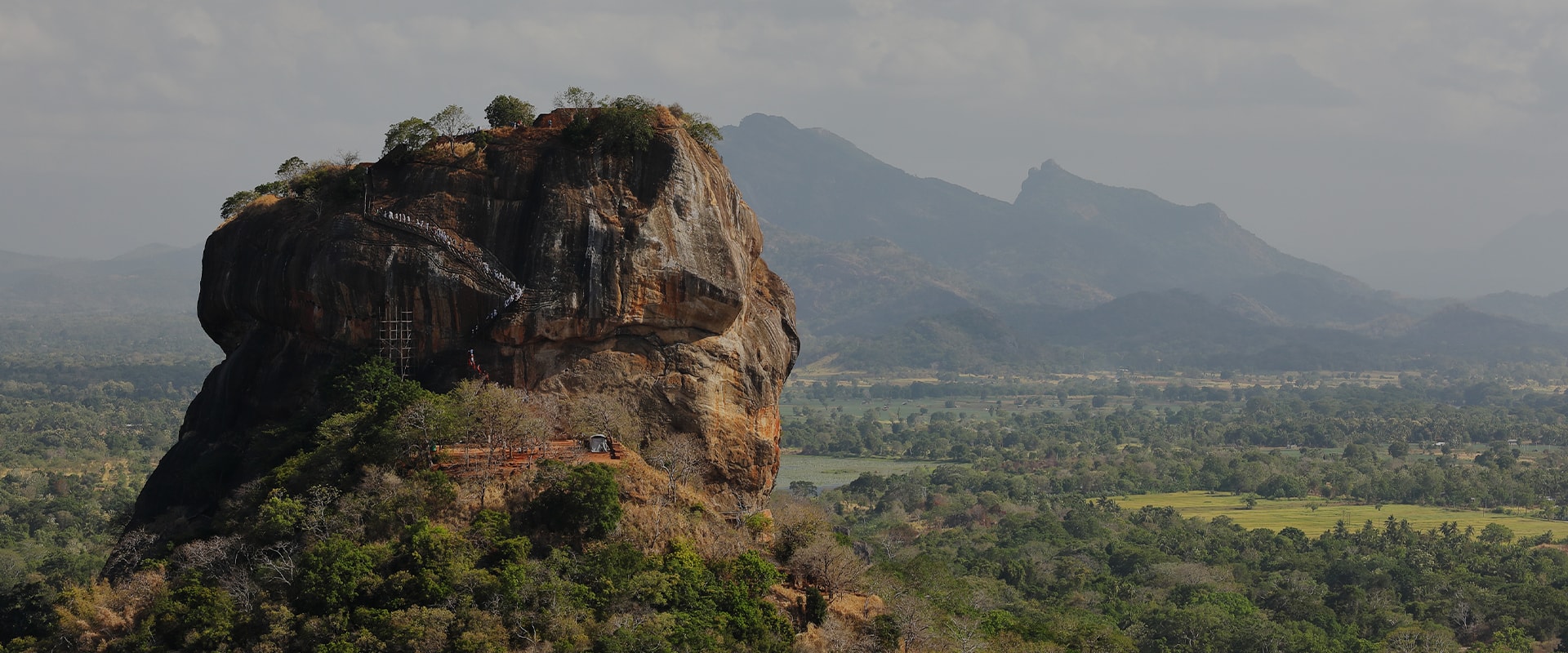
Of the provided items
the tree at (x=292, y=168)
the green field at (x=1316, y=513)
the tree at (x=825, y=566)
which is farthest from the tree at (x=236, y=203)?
the green field at (x=1316, y=513)

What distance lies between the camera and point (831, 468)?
108 m

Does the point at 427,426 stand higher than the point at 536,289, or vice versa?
the point at 536,289

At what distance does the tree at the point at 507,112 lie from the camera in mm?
33750

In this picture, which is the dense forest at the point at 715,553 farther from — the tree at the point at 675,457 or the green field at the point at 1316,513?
the green field at the point at 1316,513

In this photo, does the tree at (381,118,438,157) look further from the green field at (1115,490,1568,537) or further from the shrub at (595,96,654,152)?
the green field at (1115,490,1568,537)

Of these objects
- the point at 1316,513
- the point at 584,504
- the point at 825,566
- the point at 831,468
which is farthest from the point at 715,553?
the point at 831,468

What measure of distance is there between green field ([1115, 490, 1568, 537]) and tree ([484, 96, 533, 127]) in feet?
173

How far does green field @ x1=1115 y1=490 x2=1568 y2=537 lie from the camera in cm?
7312

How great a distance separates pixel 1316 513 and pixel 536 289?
205 feet

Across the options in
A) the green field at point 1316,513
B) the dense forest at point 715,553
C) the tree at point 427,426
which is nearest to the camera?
the dense forest at point 715,553

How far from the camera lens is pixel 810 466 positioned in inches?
4250

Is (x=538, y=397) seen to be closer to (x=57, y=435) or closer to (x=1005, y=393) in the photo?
(x=57, y=435)

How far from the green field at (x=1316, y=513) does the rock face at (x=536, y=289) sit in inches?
1994

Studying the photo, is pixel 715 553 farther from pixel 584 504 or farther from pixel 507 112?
pixel 507 112
